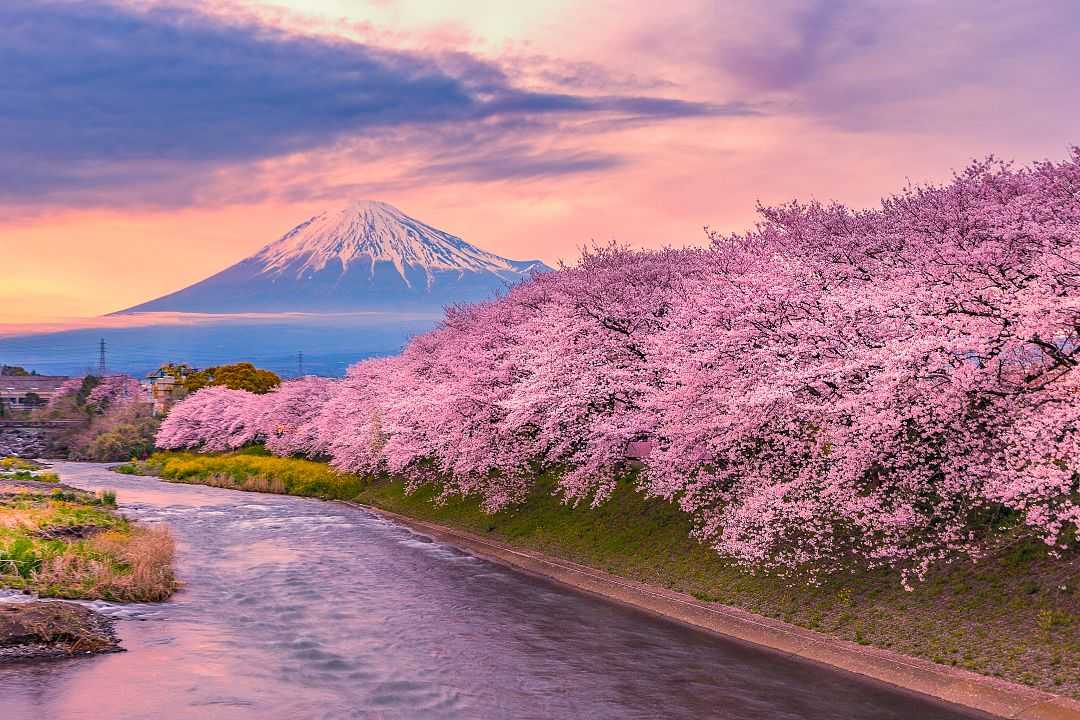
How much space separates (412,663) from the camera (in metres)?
21.2

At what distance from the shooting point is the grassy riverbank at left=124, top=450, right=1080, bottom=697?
17.7m

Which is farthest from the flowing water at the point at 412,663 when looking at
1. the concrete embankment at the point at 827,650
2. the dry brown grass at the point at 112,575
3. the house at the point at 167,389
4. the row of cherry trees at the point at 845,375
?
the house at the point at 167,389

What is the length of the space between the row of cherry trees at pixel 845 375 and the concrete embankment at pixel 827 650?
1.98 meters

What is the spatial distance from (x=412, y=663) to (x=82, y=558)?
12.5 meters

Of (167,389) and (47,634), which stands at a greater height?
(167,389)

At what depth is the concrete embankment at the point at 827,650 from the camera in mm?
16219

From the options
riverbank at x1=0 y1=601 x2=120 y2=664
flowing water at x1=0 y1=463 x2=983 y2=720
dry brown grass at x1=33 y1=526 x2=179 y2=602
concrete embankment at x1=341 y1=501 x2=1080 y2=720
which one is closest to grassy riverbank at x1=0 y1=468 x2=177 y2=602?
dry brown grass at x1=33 y1=526 x2=179 y2=602

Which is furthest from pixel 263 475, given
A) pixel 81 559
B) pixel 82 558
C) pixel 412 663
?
pixel 412 663

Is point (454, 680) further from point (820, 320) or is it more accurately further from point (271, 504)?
point (271, 504)

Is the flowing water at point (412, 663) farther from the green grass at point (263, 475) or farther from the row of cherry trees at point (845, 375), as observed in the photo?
the green grass at point (263, 475)

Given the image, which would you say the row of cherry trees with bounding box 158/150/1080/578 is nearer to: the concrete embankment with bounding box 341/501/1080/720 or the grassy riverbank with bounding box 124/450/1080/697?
the grassy riverbank with bounding box 124/450/1080/697

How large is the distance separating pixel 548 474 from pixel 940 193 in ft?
76.4

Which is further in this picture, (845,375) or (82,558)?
(82,558)

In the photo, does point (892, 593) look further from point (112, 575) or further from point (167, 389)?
point (167, 389)
